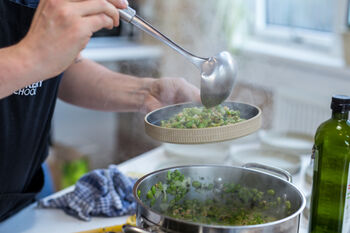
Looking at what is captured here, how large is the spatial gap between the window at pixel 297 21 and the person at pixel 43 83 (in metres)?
1.94

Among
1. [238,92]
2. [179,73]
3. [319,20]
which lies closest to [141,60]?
[179,73]

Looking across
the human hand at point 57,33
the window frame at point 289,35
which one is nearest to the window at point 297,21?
the window frame at point 289,35

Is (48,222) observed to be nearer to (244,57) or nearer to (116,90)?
(116,90)

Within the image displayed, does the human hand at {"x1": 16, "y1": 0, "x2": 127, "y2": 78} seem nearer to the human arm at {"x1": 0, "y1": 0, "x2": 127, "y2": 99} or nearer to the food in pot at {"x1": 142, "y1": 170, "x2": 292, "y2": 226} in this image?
the human arm at {"x1": 0, "y1": 0, "x2": 127, "y2": 99}

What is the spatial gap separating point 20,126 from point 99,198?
28 cm

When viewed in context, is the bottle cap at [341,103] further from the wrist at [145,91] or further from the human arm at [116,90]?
the wrist at [145,91]

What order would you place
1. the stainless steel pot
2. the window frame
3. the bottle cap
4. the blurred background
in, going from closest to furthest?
the stainless steel pot, the bottle cap, the blurred background, the window frame

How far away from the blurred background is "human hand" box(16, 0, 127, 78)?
65.0 inches

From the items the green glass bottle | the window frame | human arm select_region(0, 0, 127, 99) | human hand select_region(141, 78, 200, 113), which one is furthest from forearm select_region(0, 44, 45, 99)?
the window frame

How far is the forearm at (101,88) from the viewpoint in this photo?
4.20ft

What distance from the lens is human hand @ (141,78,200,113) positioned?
1161mm

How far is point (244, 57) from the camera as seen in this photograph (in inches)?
121

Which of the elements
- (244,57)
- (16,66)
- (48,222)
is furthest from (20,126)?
(244,57)

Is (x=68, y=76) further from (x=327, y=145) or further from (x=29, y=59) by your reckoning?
(x=327, y=145)
